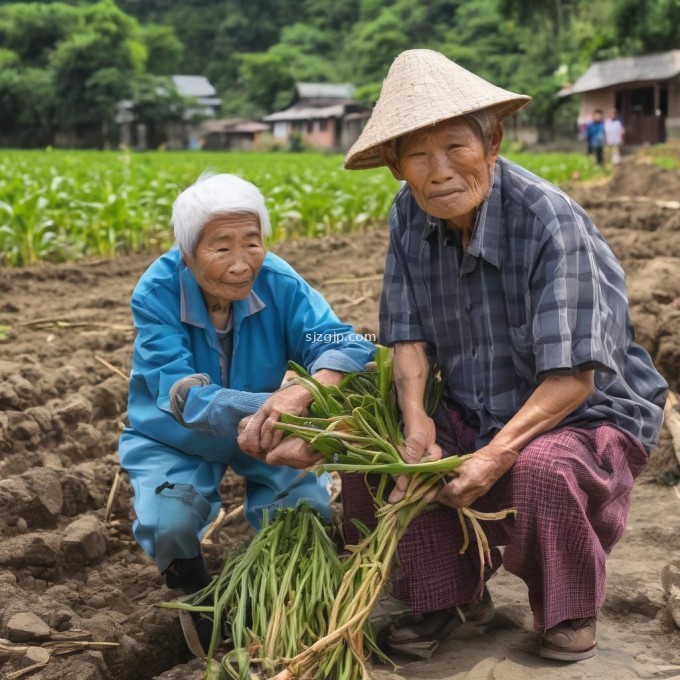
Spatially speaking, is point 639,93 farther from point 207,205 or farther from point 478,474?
point 478,474

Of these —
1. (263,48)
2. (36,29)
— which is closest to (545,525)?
(36,29)

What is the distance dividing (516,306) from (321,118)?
50.7 m

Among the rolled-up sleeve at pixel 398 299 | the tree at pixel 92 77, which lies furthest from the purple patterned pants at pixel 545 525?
the tree at pixel 92 77

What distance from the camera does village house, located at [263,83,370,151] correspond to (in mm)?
49656

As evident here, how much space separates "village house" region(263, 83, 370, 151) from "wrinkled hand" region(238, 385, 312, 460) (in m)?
45.7

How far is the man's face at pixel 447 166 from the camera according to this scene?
7.59ft

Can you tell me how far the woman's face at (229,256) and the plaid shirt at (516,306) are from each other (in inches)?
14.5

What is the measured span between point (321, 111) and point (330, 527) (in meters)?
49.9

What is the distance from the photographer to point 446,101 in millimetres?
2266

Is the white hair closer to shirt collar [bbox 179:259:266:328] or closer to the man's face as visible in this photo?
shirt collar [bbox 179:259:266:328]

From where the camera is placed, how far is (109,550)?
3113 millimetres

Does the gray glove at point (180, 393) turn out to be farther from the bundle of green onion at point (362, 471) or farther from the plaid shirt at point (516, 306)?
the plaid shirt at point (516, 306)

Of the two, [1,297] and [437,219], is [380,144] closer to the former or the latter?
[437,219]

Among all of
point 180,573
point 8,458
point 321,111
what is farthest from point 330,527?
point 321,111
